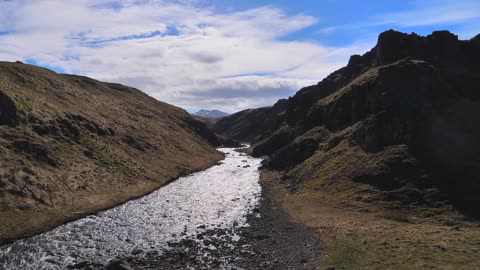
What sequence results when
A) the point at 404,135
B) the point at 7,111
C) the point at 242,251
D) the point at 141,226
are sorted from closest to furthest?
the point at 242,251, the point at 141,226, the point at 7,111, the point at 404,135

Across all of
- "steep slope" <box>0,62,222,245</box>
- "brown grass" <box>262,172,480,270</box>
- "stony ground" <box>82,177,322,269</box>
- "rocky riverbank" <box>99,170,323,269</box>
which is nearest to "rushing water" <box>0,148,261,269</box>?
"rocky riverbank" <box>99,170,323,269</box>

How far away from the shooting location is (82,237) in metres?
46.4

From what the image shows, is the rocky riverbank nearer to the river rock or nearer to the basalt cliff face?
the river rock

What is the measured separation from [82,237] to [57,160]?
25.0 metres

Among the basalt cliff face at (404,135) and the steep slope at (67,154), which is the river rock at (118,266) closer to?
the steep slope at (67,154)

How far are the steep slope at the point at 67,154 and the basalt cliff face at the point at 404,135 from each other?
3106 cm

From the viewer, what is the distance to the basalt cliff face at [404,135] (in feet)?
202

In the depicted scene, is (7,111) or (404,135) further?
(404,135)

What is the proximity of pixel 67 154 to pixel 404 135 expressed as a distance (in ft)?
194

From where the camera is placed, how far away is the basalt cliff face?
2429 inches

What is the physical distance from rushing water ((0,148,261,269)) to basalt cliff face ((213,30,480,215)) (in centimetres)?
1628

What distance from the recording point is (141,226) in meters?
52.5

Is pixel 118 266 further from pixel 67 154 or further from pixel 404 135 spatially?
pixel 404 135

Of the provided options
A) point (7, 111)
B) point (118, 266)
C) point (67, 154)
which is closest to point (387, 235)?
point (118, 266)
